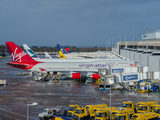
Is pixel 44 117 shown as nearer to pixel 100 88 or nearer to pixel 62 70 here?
pixel 100 88

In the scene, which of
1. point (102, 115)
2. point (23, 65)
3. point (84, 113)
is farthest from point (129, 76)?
point (23, 65)

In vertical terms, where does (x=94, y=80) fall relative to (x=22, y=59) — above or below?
below

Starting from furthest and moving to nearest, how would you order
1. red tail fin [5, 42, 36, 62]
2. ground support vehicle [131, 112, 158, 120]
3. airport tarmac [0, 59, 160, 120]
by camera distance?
red tail fin [5, 42, 36, 62] < airport tarmac [0, 59, 160, 120] < ground support vehicle [131, 112, 158, 120]

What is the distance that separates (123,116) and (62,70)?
37797 millimetres

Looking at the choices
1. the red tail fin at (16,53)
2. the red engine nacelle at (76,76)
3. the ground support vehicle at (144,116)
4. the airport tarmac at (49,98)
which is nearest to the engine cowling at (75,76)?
the red engine nacelle at (76,76)

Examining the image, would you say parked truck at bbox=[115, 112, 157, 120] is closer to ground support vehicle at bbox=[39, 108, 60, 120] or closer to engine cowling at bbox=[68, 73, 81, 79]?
ground support vehicle at bbox=[39, 108, 60, 120]

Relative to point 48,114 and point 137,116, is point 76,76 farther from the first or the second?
point 137,116

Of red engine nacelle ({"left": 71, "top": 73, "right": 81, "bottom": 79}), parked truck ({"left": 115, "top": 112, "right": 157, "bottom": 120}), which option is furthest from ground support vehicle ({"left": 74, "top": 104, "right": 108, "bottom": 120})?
red engine nacelle ({"left": 71, "top": 73, "right": 81, "bottom": 79})

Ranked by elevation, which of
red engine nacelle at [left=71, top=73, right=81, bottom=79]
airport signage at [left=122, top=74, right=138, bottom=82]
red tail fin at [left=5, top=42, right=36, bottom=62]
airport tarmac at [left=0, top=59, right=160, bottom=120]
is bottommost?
airport tarmac at [left=0, top=59, right=160, bottom=120]

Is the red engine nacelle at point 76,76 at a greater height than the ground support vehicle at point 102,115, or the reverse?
the red engine nacelle at point 76,76

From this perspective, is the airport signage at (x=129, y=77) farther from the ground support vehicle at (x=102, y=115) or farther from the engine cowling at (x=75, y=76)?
the engine cowling at (x=75, y=76)

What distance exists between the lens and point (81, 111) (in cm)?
2661

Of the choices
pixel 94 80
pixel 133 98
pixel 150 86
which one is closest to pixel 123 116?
pixel 133 98

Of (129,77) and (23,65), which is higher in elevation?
(23,65)
